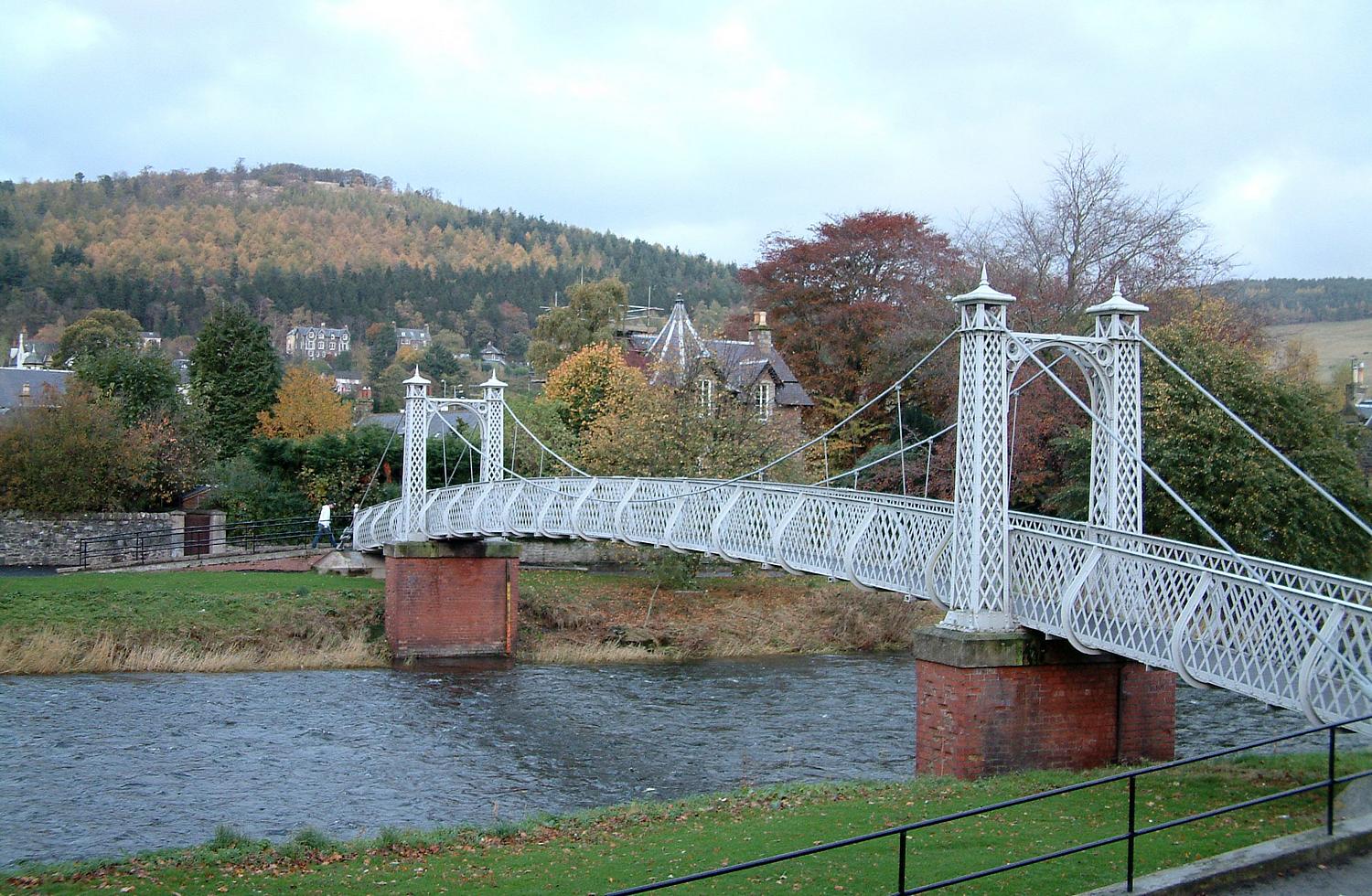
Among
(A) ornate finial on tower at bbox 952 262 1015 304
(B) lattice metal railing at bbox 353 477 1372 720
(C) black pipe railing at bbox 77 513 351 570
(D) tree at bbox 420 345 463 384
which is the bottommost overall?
(C) black pipe railing at bbox 77 513 351 570

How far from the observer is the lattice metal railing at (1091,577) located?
9.40m

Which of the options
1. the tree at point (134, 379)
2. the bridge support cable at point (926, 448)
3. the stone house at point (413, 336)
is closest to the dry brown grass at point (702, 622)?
the bridge support cable at point (926, 448)

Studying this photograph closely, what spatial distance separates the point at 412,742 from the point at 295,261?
4377 inches

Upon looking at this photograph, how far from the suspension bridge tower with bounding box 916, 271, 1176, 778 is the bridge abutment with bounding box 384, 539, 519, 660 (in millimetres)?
13983

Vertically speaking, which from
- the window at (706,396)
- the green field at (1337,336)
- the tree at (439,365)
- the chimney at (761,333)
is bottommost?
the window at (706,396)

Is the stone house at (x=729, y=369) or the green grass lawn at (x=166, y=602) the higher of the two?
the stone house at (x=729, y=369)

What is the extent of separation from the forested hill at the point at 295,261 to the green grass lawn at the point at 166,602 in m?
76.5

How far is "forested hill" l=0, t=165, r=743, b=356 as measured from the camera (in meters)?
99.7

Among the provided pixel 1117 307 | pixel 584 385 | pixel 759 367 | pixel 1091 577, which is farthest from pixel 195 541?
pixel 1091 577

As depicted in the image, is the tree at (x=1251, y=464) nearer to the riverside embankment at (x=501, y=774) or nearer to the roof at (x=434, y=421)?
the riverside embankment at (x=501, y=774)

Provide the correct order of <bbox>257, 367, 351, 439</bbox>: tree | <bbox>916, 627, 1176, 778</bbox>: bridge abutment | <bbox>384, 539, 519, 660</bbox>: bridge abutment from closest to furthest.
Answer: <bbox>916, 627, 1176, 778</bbox>: bridge abutment < <bbox>384, 539, 519, 660</bbox>: bridge abutment < <bbox>257, 367, 351, 439</bbox>: tree

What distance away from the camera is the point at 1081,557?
11734 millimetres

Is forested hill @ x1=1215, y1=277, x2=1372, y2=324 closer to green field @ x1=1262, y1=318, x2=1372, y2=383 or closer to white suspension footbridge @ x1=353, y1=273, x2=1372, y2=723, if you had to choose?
green field @ x1=1262, y1=318, x2=1372, y2=383

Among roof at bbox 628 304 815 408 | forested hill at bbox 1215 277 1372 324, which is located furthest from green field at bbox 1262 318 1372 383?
roof at bbox 628 304 815 408
